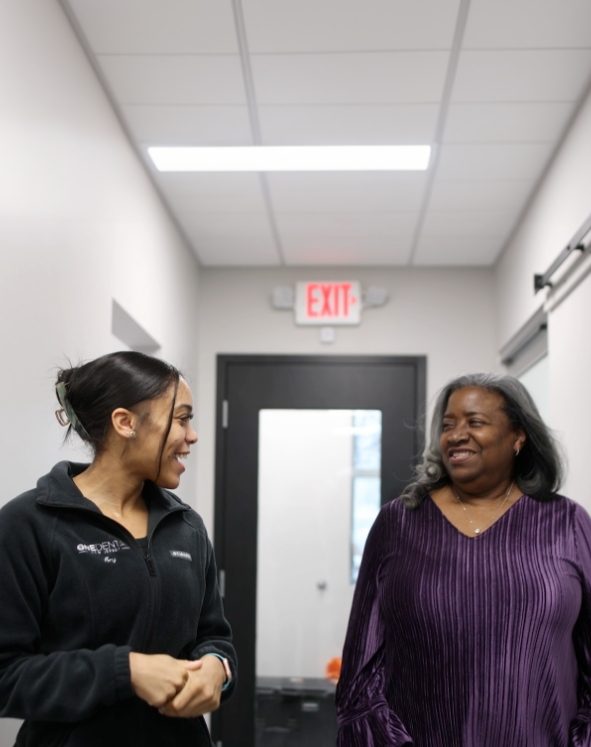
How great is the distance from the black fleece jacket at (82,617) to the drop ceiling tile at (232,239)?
2.63 metres

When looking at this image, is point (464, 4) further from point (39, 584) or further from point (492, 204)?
point (39, 584)

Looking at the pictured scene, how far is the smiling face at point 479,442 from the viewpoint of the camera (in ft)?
6.35

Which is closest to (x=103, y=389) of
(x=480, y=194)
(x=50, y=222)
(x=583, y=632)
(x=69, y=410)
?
(x=69, y=410)

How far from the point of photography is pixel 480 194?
3.67 meters

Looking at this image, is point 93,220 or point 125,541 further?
point 93,220

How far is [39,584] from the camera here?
4.45 feet

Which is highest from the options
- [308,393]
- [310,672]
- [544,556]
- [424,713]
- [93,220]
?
[93,220]

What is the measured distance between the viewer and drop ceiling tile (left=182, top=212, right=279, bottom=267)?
4.01 meters

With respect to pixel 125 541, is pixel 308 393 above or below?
above

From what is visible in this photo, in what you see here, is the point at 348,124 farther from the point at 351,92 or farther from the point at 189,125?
the point at 189,125

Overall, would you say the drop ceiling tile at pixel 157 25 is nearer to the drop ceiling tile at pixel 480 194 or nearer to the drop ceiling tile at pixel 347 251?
the drop ceiling tile at pixel 480 194

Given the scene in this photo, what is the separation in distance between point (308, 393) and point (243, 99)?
2.01 meters

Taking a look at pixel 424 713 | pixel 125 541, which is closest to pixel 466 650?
pixel 424 713

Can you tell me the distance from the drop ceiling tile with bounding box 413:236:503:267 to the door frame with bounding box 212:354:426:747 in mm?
480
